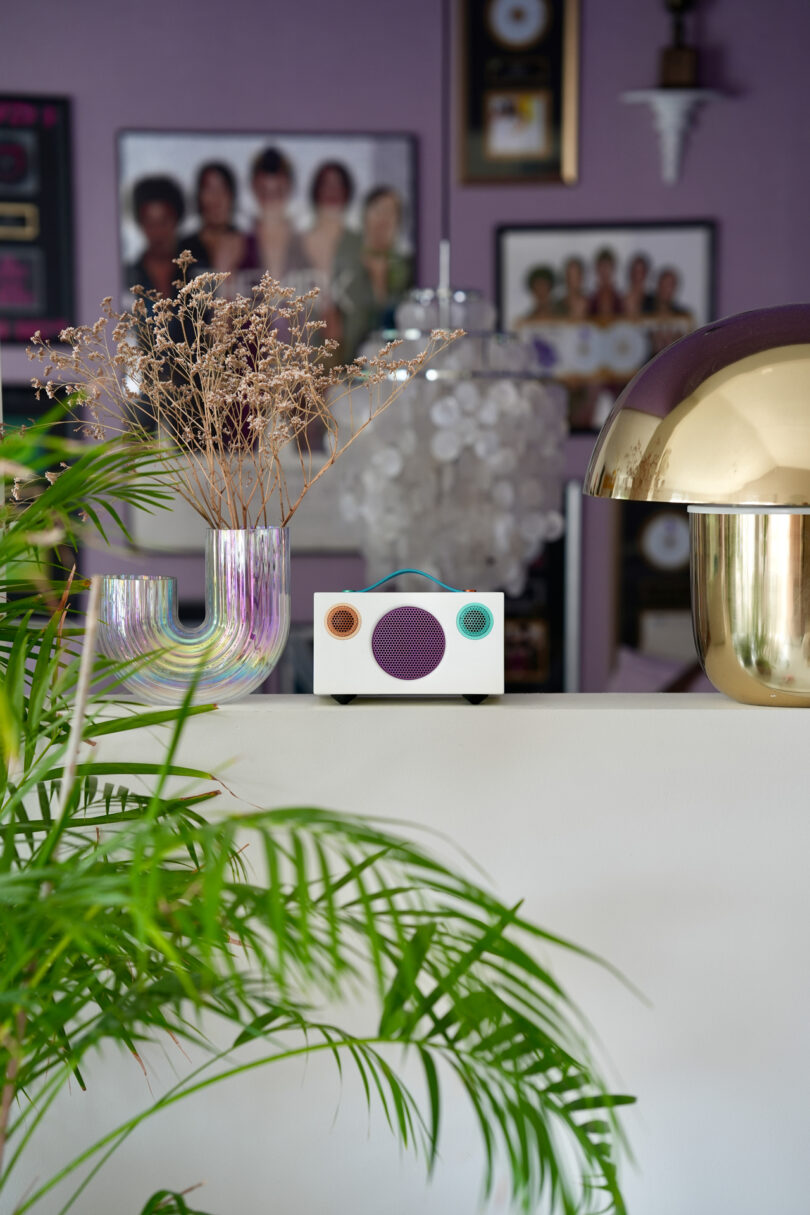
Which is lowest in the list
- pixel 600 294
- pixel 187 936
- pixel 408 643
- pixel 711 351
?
pixel 187 936

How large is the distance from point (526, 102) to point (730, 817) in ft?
10.6

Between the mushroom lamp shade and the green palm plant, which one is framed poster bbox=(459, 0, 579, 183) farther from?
the green palm plant

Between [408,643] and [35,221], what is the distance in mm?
3145

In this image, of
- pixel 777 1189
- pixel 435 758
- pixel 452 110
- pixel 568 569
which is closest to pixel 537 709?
pixel 435 758

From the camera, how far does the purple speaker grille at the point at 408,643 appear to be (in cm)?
132

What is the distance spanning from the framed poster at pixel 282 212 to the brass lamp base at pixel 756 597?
9.34 feet

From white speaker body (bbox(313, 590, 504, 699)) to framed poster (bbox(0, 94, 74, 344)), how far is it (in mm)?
2940

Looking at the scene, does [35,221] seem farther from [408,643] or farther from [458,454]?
[408,643]

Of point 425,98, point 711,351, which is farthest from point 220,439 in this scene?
point 425,98

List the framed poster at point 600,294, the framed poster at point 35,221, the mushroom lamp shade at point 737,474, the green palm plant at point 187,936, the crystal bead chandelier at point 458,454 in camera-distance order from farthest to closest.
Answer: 1. the framed poster at point 600,294
2. the framed poster at point 35,221
3. the crystal bead chandelier at point 458,454
4. the mushroom lamp shade at point 737,474
5. the green palm plant at point 187,936

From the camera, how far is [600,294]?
4.09 meters

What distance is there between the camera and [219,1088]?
1386 millimetres

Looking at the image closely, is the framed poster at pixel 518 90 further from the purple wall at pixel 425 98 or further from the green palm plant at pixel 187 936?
the green palm plant at pixel 187 936

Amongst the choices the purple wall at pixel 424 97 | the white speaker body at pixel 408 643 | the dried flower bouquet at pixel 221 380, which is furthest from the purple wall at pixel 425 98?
the white speaker body at pixel 408 643
